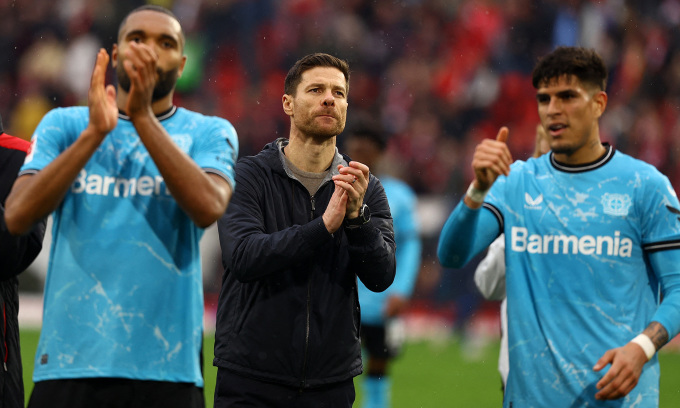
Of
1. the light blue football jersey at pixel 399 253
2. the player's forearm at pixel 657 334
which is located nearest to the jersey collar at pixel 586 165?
the player's forearm at pixel 657 334

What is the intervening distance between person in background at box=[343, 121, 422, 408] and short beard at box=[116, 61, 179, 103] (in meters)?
3.76

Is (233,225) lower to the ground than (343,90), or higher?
lower

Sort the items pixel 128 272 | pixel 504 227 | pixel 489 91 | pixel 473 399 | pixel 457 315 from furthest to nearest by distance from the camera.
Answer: pixel 489 91
pixel 457 315
pixel 473 399
pixel 504 227
pixel 128 272

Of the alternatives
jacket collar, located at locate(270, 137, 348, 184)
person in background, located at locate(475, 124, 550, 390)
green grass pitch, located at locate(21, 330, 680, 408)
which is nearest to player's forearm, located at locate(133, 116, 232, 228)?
jacket collar, located at locate(270, 137, 348, 184)

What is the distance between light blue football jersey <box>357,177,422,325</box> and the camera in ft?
23.0

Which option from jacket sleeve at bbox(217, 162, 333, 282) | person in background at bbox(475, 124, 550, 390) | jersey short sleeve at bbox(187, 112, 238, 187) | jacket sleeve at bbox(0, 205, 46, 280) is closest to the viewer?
jersey short sleeve at bbox(187, 112, 238, 187)

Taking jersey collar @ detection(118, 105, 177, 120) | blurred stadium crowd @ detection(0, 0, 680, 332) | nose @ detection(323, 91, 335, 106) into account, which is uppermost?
blurred stadium crowd @ detection(0, 0, 680, 332)

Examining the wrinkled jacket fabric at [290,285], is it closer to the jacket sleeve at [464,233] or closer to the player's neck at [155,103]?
the jacket sleeve at [464,233]

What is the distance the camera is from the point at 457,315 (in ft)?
39.3

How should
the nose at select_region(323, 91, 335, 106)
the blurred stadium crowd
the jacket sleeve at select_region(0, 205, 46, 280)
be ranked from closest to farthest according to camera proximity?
the jacket sleeve at select_region(0, 205, 46, 280) < the nose at select_region(323, 91, 335, 106) < the blurred stadium crowd

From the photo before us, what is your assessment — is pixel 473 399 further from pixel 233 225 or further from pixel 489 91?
pixel 489 91

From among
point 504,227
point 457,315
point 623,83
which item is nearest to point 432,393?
point 457,315

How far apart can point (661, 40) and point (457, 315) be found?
272 inches

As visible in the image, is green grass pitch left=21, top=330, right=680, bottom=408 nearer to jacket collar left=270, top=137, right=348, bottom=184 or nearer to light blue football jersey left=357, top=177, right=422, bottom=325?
light blue football jersey left=357, top=177, right=422, bottom=325
